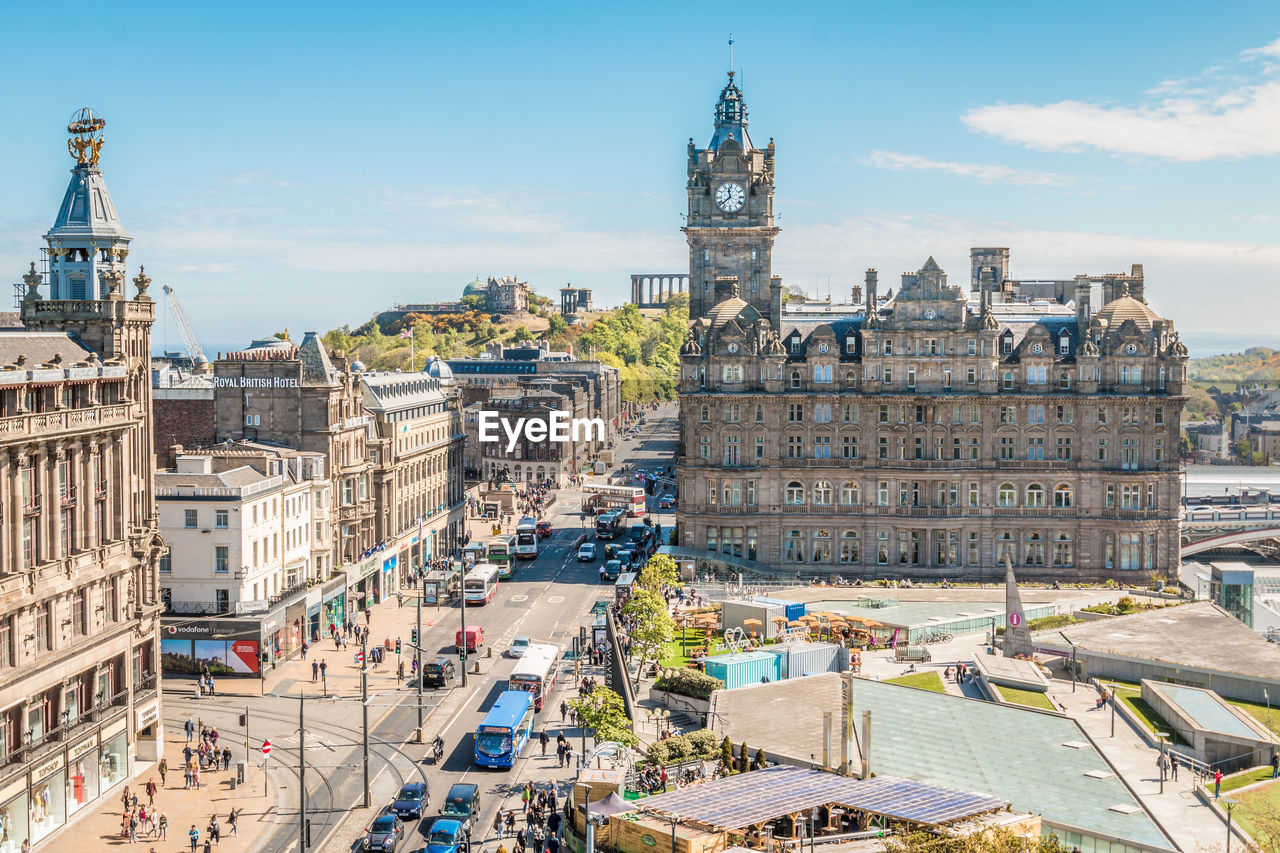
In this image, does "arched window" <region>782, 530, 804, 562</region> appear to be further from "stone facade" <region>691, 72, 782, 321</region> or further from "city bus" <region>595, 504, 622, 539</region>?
"city bus" <region>595, 504, 622, 539</region>

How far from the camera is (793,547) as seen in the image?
112 metres

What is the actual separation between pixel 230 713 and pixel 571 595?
1446 inches

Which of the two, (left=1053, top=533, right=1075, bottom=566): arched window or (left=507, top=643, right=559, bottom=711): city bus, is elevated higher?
(left=1053, top=533, right=1075, bottom=566): arched window

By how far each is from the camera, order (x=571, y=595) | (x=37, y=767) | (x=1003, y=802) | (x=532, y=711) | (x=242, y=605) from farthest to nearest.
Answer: (x=571, y=595), (x=242, y=605), (x=532, y=711), (x=37, y=767), (x=1003, y=802)

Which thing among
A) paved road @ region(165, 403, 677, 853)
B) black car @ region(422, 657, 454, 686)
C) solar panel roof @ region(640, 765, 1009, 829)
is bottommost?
paved road @ region(165, 403, 677, 853)

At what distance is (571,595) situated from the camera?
109m

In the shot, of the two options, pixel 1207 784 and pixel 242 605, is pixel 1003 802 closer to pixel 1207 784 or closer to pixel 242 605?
pixel 1207 784

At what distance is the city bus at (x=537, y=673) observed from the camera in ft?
249

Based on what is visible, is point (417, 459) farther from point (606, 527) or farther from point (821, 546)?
point (821, 546)

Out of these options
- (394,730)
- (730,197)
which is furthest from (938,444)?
(394,730)

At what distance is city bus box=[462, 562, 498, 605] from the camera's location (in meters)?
104

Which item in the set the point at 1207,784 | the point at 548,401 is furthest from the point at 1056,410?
the point at 548,401

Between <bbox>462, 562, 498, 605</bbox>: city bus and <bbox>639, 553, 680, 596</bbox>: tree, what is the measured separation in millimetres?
14439
